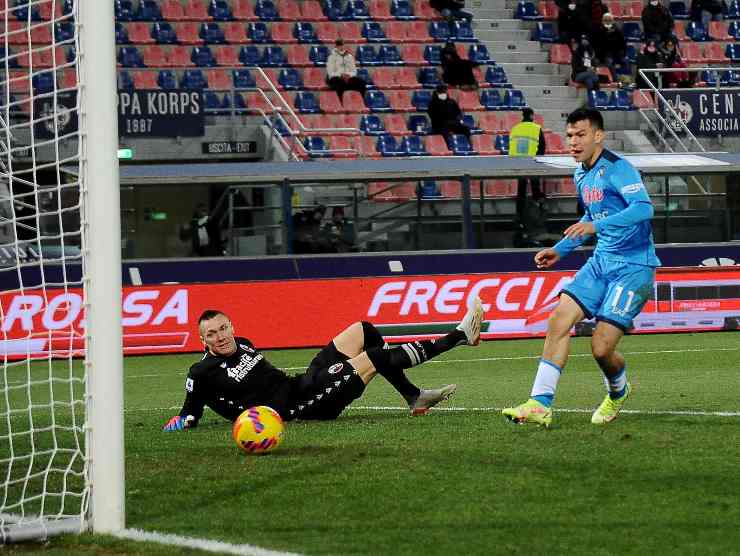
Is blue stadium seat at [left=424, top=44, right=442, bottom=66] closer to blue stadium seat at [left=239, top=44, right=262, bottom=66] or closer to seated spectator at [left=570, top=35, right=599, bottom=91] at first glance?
seated spectator at [left=570, top=35, right=599, bottom=91]

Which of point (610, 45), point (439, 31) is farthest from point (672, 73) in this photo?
point (439, 31)

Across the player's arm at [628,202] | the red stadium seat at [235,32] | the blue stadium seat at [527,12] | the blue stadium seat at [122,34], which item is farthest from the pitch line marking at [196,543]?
the blue stadium seat at [527,12]

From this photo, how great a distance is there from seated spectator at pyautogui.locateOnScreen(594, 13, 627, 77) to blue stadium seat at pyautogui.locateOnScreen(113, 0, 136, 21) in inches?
408

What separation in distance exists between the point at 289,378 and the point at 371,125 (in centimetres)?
1831

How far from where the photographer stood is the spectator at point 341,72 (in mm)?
27906

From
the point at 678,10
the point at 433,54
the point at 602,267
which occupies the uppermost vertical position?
the point at 678,10

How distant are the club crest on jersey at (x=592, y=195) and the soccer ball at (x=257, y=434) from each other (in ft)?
8.42

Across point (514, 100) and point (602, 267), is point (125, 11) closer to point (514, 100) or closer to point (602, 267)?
point (514, 100)

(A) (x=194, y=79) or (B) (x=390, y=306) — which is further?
(A) (x=194, y=79)

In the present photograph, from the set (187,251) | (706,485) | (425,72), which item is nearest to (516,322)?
(187,251)

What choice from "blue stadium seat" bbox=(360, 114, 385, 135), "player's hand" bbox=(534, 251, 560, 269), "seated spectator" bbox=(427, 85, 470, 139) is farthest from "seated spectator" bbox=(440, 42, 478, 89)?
"player's hand" bbox=(534, 251, 560, 269)

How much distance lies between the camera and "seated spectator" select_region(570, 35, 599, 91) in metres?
Answer: 30.0

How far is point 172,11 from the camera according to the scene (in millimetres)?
28609

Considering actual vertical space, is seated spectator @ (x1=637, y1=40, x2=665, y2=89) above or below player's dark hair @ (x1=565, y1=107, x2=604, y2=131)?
above
